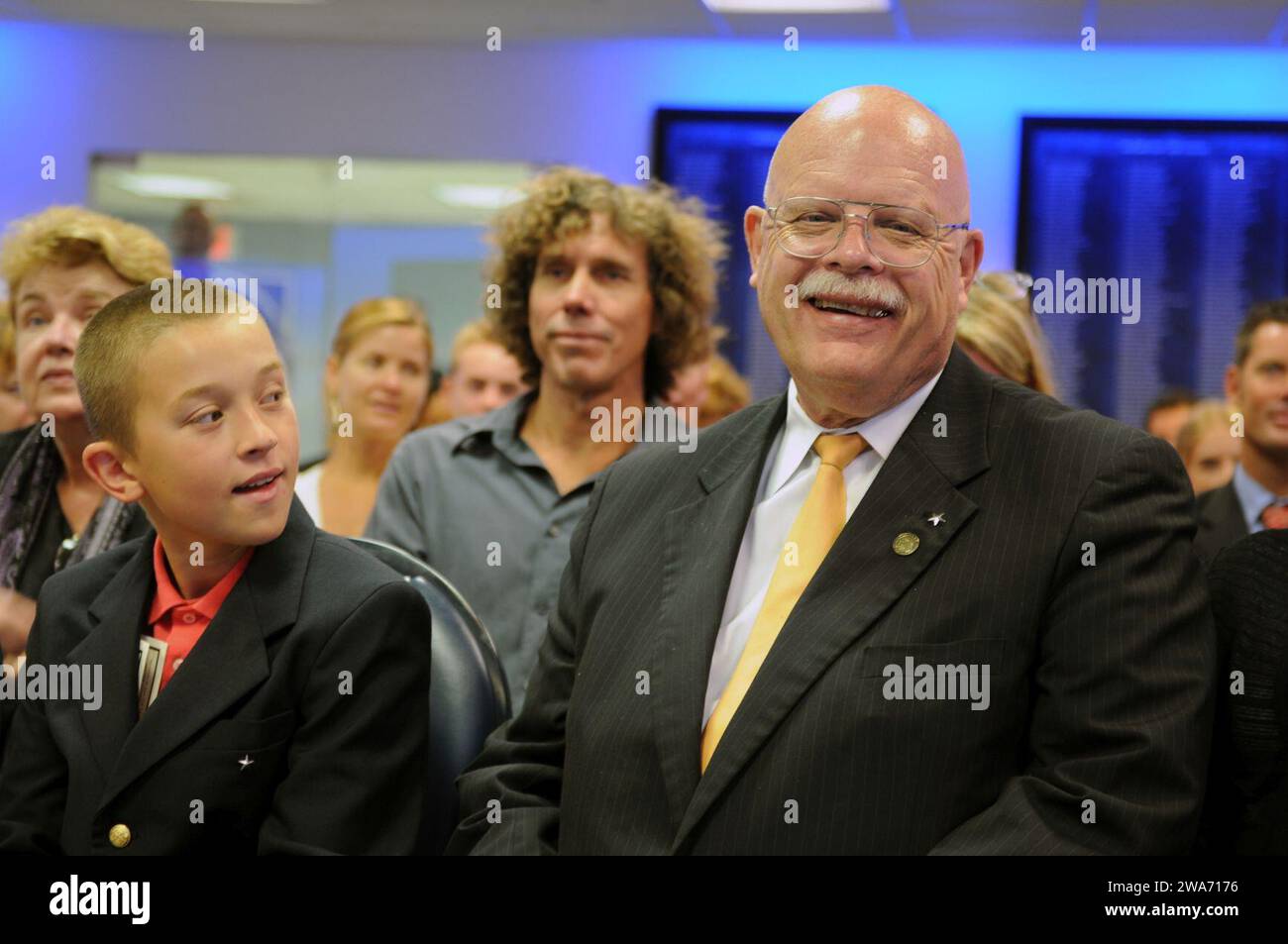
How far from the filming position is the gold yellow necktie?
183 centimetres

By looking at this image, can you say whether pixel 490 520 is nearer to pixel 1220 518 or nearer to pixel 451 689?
pixel 451 689

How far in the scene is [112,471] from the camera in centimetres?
204

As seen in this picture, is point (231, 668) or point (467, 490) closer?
point (231, 668)

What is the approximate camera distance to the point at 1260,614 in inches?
70.5

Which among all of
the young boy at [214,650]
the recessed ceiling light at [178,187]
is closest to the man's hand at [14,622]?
the young boy at [214,650]

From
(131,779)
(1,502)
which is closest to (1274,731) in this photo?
(131,779)

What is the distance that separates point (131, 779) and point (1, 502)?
1060 millimetres

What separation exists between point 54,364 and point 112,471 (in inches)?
Answer: 32.6

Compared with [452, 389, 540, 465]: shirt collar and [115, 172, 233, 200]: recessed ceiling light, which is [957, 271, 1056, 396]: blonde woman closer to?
[452, 389, 540, 465]: shirt collar

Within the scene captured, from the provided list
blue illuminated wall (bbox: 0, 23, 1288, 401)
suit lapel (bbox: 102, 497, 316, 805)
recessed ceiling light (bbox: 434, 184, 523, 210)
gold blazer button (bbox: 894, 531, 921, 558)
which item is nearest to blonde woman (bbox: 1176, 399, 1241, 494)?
blue illuminated wall (bbox: 0, 23, 1288, 401)

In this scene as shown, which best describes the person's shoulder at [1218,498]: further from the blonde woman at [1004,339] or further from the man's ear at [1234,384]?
the blonde woman at [1004,339]

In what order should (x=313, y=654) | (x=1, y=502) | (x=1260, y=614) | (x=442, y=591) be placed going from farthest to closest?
(x=1, y=502), (x=442, y=591), (x=313, y=654), (x=1260, y=614)

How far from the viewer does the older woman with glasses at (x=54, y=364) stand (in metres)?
→ 2.69
